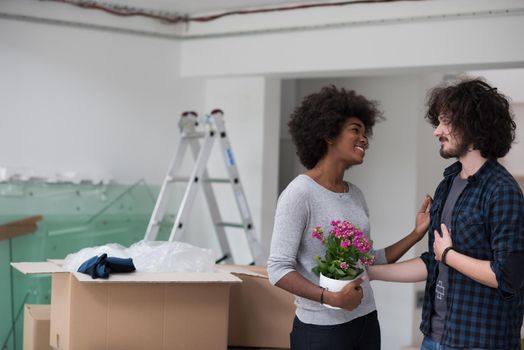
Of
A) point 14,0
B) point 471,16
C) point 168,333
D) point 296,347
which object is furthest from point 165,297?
point 14,0

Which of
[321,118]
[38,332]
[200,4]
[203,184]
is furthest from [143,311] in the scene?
[200,4]

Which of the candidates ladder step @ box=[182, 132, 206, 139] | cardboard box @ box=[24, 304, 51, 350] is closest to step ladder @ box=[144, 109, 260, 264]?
ladder step @ box=[182, 132, 206, 139]

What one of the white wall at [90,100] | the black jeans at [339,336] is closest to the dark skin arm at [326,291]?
the black jeans at [339,336]

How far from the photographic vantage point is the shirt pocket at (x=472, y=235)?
1815 millimetres

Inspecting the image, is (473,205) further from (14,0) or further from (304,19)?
(14,0)

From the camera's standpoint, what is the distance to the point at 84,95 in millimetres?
4434

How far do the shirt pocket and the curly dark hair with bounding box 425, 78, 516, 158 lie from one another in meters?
0.17

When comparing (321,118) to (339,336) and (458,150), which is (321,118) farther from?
(339,336)

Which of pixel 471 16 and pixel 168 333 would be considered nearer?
pixel 168 333

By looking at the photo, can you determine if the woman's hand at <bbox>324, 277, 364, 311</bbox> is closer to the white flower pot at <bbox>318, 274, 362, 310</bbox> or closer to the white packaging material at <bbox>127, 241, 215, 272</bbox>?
the white flower pot at <bbox>318, 274, 362, 310</bbox>

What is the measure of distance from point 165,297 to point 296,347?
0.57m

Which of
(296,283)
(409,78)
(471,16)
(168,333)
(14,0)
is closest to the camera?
(296,283)

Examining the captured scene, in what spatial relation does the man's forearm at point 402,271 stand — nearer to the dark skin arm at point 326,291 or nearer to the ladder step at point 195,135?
the dark skin arm at point 326,291

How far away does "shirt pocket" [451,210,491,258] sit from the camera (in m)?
1.82
